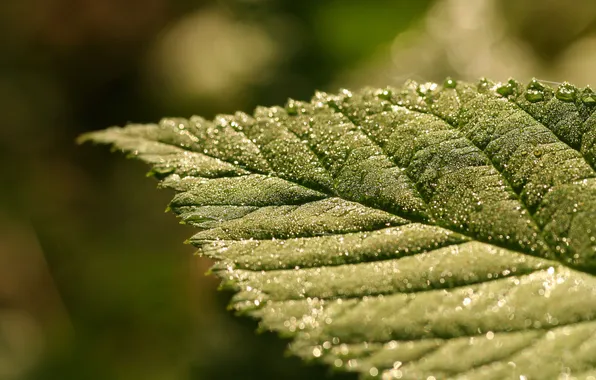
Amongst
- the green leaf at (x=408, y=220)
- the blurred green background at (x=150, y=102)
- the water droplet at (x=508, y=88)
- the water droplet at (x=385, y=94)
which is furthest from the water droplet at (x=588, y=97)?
the blurred green background at (x=150, y=102)

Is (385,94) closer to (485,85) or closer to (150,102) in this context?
(485,85)

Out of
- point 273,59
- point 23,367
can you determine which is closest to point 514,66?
point 273,59

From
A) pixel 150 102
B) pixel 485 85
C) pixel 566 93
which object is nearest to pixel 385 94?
pixel 485 85

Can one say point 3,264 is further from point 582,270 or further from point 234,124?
point 582,270

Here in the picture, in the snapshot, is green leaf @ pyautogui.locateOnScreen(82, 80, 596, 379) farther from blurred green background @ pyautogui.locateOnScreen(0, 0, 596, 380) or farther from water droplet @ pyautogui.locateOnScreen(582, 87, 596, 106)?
blurred green background @ pyautogui.locateOnScreen(0, 0, 596, 380)

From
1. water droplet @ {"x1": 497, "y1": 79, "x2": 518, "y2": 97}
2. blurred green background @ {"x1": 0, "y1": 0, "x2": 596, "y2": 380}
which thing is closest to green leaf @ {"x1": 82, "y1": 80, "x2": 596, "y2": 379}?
water droplet @ {"x1": 497, "y1": 79, "x2": 518, "y2": 97}

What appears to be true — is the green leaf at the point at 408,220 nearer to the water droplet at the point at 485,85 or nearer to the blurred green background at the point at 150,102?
the water droplet at the point at 485,85
